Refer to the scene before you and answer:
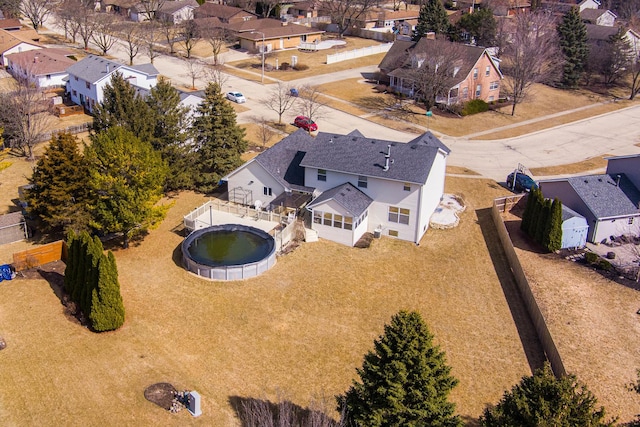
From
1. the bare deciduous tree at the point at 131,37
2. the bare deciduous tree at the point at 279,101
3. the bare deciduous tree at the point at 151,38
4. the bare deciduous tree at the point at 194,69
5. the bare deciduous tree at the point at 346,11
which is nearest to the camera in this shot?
the bare deciduous tree at the point at 279,101

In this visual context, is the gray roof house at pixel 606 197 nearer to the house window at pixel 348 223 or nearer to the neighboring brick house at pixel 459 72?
the house window at pixel 348 223

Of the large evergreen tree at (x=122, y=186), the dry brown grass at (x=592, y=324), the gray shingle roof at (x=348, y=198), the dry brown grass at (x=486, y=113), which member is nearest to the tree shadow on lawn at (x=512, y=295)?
the dry brown grass at (x=592, y=324)

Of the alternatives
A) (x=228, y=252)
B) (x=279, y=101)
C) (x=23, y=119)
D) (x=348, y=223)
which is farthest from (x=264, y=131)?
(x=228, y=252)

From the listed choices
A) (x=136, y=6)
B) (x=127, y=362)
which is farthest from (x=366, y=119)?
(x=136, y=6)

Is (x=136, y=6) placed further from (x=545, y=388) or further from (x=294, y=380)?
(x=545, y=388)

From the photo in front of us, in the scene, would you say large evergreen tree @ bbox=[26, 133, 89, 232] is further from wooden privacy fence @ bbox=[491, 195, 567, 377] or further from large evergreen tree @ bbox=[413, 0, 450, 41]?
large evergreen tree @ bbox=[413, 0, 450, 41]

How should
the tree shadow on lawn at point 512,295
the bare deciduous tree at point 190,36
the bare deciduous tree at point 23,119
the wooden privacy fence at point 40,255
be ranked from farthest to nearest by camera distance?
1. the bare deciduous tree at point 190,36
2. the bare deciduous tree at point 23,119
3. the wooden privacy fence at point 40,255
4. the tree shadow on lawn at point 512,295

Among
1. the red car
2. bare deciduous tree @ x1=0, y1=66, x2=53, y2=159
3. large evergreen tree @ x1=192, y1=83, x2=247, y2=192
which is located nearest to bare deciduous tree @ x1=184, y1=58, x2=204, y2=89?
the red car
